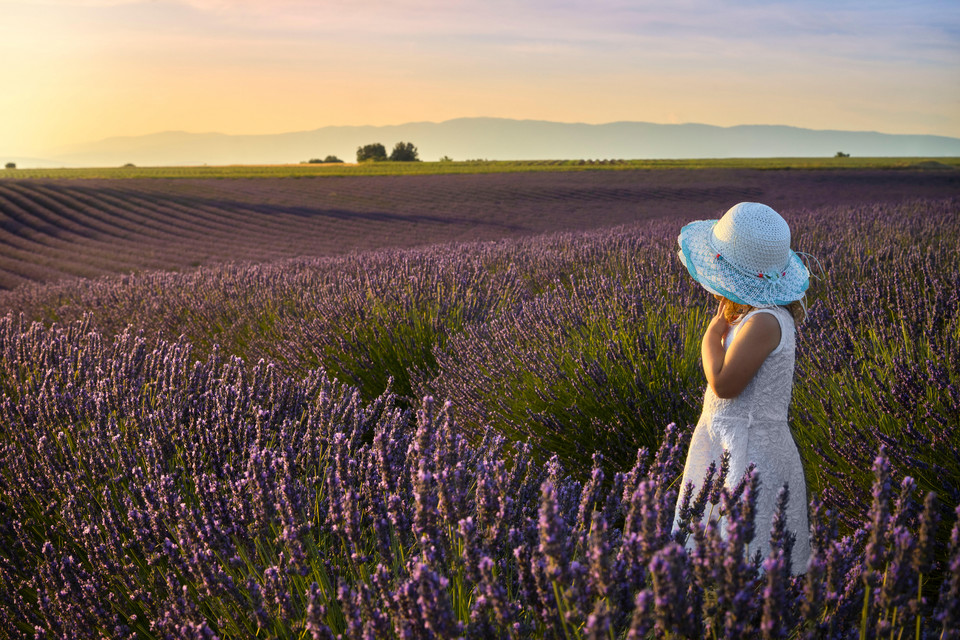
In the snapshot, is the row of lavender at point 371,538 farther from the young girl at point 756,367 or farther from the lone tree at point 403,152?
the lone tree at point 403,152

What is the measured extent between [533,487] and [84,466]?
141 cm

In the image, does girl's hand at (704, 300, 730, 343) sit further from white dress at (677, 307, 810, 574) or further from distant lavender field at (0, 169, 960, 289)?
distant lavender field at (0, 169, 960, 289)

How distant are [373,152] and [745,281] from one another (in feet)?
195

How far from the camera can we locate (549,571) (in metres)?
0.95

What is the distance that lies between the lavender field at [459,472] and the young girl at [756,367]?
79mm

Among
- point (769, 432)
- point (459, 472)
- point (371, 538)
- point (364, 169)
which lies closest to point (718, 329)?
point (769, 432)

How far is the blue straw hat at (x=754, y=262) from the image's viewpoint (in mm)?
1962

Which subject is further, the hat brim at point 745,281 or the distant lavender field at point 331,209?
the distant lavender field at point 331,209

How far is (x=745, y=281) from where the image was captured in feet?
6.50

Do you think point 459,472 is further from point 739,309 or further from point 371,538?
point 739,309

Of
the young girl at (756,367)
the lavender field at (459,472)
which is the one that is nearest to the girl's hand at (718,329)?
the young girl at (756,367)

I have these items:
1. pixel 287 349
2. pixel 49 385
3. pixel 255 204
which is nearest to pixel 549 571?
pixel 49 385

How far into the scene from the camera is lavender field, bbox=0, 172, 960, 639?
1.04 m

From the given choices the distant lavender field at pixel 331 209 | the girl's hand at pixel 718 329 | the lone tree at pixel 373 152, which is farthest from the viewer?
the lone tree at pixel 373 152
